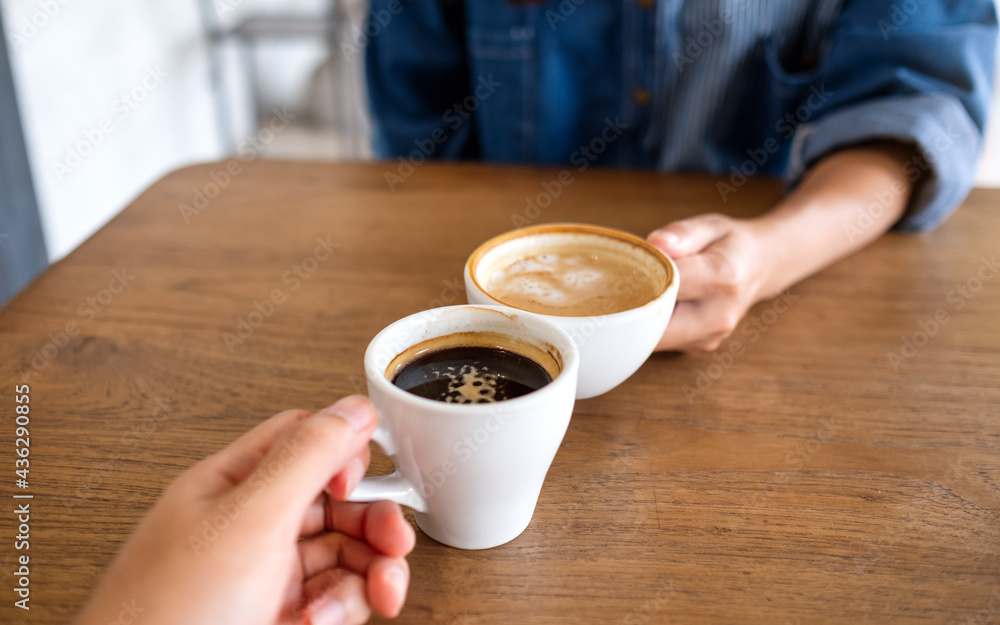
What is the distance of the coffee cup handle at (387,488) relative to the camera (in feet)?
1.83

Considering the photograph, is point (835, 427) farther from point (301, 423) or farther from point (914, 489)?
point (301, 423)

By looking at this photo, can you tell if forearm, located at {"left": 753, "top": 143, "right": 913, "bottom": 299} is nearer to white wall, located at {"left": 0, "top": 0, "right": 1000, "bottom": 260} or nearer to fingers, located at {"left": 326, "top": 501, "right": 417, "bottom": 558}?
fingers, located at {"left": 326, "top": 501, "right": 417, "bottom": 558}

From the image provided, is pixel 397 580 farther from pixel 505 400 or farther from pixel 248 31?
pixel 248 31

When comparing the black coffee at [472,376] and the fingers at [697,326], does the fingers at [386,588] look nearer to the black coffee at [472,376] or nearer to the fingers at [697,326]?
the black coffee at [472,376]

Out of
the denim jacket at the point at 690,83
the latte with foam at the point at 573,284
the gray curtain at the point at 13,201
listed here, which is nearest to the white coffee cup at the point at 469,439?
the latte with foam at the point at 573,284

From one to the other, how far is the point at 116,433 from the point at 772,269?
0.84m

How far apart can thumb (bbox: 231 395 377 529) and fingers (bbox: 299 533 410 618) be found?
8 centimetres

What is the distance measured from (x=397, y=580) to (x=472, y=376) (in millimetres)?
178

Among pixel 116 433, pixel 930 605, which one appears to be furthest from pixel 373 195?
pixel 930 605

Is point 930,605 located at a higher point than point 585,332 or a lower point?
lower

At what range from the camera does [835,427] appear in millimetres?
774

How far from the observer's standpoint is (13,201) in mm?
1957

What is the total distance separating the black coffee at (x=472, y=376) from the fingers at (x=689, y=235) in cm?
31

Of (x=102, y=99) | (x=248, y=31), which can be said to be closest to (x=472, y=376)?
(x=102, y=99)
